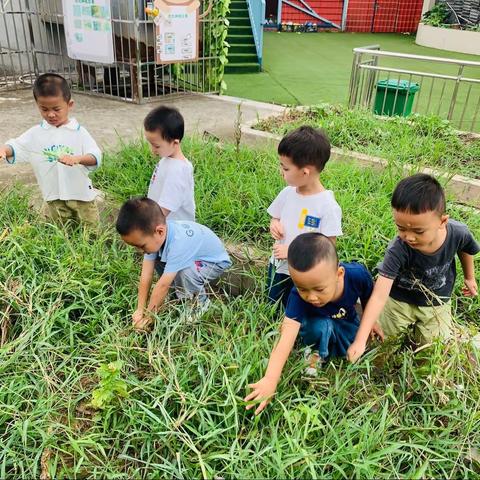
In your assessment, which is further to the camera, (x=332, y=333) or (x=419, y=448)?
(x=332, y=333)

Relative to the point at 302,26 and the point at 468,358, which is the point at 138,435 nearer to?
the point at 468,358

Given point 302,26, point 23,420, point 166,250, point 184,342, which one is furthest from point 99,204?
point 302,26

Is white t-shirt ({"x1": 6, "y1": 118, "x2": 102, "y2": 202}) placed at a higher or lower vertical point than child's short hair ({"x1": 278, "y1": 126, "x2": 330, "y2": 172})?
lower

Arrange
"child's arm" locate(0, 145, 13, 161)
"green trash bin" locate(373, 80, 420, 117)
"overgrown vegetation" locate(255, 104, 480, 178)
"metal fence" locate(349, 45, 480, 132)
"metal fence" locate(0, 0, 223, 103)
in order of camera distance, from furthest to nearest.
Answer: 1. "metal fence" locate(0, 0, 223, 103)
2. "green trash bin" locate(373, 80, 420, 117)
3. "metal fence" locate(349, 45, 480, 132)
4. "overgrown vegetation" locate(255, 104, 480, 178)
5. "child's arm" locate(0, 145, 13, 161)

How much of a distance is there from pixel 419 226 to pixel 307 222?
62 centimetres

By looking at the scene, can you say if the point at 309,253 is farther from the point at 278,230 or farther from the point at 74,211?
the point at 74,211

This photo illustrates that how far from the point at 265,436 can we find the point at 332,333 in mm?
Result: 556

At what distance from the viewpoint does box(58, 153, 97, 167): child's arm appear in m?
2.96

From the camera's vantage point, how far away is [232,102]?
23.1 feet

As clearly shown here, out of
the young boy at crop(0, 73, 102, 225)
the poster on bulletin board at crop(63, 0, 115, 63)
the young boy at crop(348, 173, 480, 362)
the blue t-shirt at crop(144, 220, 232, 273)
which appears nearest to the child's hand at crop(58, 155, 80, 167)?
the young boy at crop(0, 73, 102, 225)

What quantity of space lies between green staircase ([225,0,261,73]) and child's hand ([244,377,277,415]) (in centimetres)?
901

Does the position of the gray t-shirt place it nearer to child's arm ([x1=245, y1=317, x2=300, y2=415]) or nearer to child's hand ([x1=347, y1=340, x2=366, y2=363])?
child's hand ([x1=347, y1=340, x2=366, y2=363])

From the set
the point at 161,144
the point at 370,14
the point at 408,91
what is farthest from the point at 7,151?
the point at 370,14

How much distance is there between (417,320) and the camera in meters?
2.48
